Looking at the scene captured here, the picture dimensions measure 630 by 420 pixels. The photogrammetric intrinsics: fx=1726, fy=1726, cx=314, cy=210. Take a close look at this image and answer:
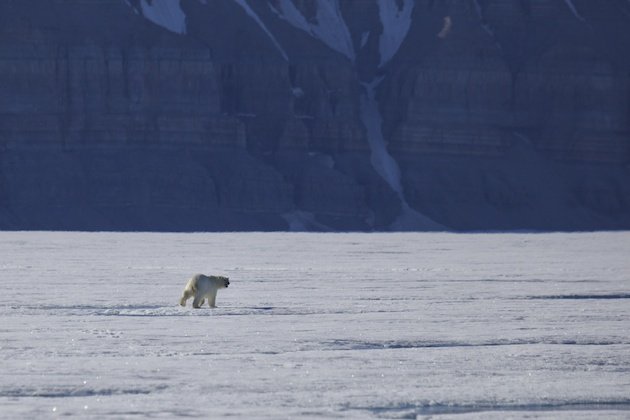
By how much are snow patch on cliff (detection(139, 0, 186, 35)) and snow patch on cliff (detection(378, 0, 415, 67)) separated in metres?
12.6

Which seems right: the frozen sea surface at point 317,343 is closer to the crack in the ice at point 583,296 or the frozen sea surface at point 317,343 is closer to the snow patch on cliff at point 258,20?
the crack in the ice at point 583,296

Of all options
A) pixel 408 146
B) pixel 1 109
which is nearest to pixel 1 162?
pixel 1 109

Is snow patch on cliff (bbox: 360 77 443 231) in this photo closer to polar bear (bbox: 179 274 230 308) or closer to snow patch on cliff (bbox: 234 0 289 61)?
snow patch on cliff (bbox: 234 0 289 61)

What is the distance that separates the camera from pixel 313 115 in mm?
97750

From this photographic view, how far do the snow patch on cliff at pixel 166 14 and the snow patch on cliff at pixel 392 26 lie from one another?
12.6 meters

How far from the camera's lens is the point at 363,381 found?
1784 cm

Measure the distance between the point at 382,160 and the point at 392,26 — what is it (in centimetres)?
1120

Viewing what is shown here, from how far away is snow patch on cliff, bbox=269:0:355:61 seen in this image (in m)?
101

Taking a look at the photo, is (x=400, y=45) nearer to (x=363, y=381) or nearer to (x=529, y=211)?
(x=529, y=211)

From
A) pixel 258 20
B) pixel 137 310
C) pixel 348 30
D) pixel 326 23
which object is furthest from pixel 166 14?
pixel 137 310

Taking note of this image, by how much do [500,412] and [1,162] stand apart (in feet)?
244

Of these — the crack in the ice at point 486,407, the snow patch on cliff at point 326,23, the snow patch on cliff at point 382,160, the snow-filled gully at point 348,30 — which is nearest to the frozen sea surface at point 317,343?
the crack in the ice at point 486,407

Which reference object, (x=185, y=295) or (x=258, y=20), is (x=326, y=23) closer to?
(x=258, y=20)

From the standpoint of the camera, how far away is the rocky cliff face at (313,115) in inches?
3455
